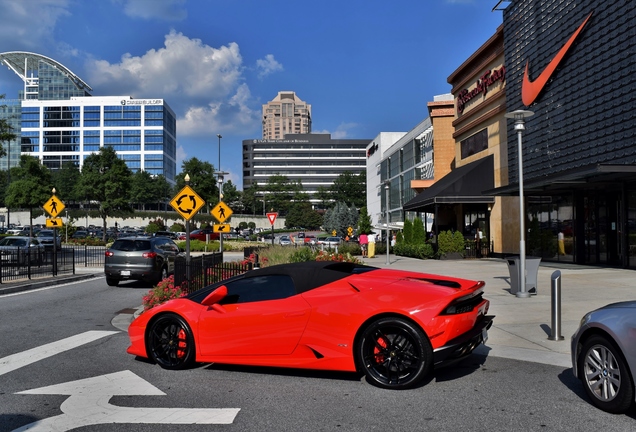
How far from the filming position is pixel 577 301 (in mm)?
12062

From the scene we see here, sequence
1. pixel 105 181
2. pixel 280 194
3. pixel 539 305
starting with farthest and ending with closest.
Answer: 1. pixel 280 194
2. pixel 105 181
3. pixel 539 305

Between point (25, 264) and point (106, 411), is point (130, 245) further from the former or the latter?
point (106, 411)

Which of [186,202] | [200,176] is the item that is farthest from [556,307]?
[200,176]

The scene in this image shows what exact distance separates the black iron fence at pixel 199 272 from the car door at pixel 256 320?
17.4 feet

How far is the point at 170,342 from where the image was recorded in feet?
22.3

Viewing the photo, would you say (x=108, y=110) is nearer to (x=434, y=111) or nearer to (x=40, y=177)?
(x=40, y=177)

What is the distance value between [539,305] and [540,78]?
15.3 meters

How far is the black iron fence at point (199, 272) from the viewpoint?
12.0 m

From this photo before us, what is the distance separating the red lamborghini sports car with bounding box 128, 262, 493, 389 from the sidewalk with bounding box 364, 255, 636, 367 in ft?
5.83

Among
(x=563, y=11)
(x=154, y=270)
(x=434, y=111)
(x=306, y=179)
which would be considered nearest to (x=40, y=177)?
(x=434, y=111)

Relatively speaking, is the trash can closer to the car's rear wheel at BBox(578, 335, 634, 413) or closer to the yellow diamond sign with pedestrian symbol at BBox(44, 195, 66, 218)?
the car's rear wheel at BBox(578, 335, 634, 413)

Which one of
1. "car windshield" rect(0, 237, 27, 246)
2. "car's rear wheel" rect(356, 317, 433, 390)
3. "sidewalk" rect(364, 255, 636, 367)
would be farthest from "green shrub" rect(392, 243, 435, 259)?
"car's rear wheel" rect(356, 317, 433, 390)

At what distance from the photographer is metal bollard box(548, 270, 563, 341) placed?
7.99 metres

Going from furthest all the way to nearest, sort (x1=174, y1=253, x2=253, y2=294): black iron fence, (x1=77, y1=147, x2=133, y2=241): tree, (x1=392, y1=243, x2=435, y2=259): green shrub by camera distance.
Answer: (x1=77, y1=147, x2=133, y2=241): tree
(x1=392, y1=243, x2=435, y2=259): green shrub
(x1=174, y1=253, x2=253, y2=294): black iron fence
